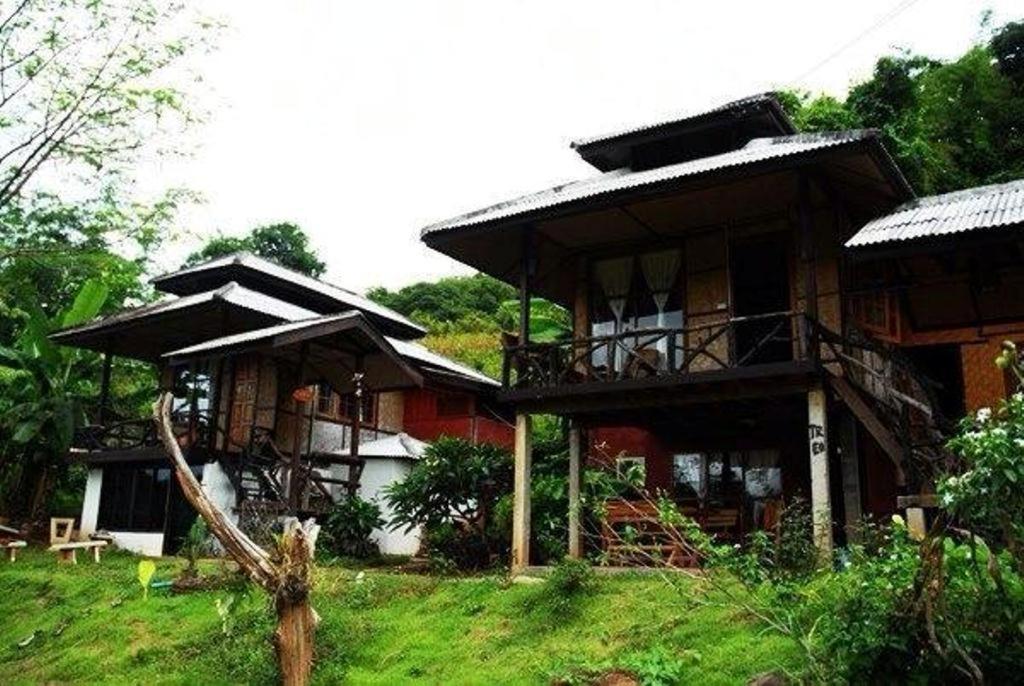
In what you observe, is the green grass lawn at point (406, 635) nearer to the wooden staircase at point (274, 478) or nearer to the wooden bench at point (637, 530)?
the wooden bench at point (637, 530)

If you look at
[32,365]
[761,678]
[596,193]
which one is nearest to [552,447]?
[596,193]

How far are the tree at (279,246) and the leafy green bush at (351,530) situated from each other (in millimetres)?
29697

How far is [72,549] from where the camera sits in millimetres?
17797

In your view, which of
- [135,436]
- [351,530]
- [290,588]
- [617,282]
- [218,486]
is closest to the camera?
[290,588]

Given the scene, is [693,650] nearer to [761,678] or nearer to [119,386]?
[761,678]

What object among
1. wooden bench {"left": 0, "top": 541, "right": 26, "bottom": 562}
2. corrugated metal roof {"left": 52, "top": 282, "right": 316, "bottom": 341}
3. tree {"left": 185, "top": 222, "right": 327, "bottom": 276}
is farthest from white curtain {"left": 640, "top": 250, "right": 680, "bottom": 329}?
tree {"left": 185, "top": 222, "right": 327, "bottom": 276}

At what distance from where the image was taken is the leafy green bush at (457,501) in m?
15.0

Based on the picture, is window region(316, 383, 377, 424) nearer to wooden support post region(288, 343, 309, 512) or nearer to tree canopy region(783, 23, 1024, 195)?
wooden support post region(288, 343, 309, 512)

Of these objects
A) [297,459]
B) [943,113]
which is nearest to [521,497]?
[297,459]

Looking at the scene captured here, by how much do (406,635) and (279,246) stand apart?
1470 inches

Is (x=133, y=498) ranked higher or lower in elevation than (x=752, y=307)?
lower

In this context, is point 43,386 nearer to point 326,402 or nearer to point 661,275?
point 326,402

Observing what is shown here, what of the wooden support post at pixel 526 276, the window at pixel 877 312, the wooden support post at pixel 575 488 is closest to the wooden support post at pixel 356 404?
the wooden support post at pixel 526 276

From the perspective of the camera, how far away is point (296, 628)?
29.8ft
